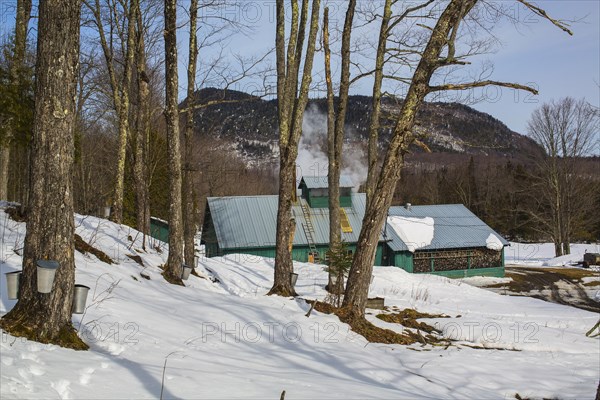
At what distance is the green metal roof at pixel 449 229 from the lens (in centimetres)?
2838

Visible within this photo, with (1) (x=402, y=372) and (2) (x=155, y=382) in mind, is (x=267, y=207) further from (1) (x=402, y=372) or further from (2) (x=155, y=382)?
(2) (x=155, y=382)

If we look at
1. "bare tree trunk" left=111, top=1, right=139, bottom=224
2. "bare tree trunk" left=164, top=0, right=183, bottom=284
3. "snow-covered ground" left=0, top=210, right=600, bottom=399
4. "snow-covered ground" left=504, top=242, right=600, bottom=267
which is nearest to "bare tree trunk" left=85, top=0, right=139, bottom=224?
"bare tree trunk" left=111, top=1, right=139, bottom=224

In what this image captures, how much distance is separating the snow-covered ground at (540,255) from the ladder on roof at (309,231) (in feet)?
58.2

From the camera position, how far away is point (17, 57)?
10.9 m

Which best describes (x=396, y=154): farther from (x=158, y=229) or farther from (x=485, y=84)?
(x=158, y=229)

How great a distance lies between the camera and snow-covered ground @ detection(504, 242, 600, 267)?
35088 mm

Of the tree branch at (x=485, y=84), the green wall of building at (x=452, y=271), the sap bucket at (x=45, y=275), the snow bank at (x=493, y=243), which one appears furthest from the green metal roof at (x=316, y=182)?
the sap bucket at (x=45, y=275)

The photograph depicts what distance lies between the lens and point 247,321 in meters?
7.30

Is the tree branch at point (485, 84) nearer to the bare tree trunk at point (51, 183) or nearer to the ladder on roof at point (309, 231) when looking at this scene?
the bare tree trunk at point (51, 183)

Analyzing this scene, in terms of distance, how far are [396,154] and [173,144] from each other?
4772 millimetres

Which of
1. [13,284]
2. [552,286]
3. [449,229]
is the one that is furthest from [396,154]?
[449,229]

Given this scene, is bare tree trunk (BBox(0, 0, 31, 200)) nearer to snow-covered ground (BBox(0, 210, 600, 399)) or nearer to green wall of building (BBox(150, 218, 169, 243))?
snow-covered ground (BBox(0, 210, 600, 399))

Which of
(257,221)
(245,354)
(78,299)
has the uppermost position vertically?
(78,299)

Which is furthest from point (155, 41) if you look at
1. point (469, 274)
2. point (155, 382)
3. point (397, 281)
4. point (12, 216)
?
point (469, 274)
